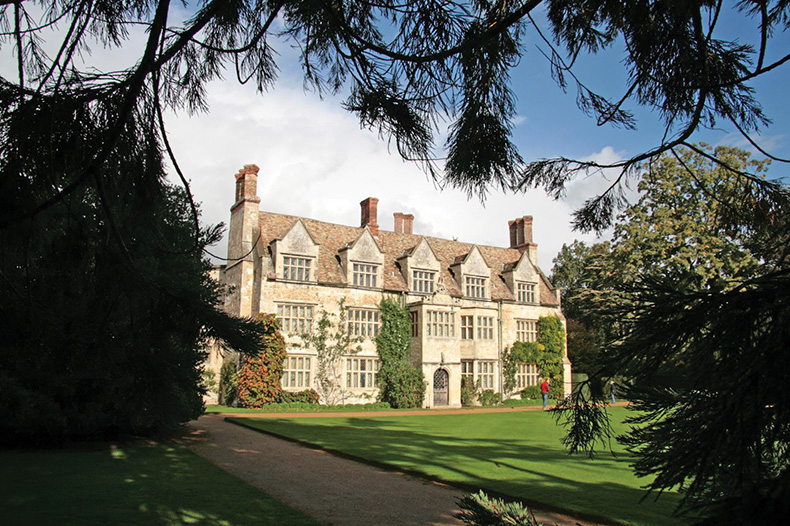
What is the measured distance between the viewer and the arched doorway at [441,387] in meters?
25.8

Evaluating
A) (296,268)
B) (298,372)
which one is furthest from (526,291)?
(298,372)

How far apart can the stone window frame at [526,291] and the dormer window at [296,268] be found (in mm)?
11637

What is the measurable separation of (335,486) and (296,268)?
16594 millimetres

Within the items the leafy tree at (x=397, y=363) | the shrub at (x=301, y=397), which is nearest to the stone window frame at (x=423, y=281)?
the leafy tree at (x=397, y=363)

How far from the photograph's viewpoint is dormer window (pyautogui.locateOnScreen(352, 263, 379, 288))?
2539cm

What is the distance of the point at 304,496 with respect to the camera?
730 centimetres

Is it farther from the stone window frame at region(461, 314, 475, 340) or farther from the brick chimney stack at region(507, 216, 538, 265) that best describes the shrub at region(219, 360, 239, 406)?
the brick chimney stack at region(507, 216, 538, 265)

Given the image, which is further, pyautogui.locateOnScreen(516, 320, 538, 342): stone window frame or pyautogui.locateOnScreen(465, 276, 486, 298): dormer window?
pyautogui.locateOnScreen(516, 320, 538, 342): stone window frame

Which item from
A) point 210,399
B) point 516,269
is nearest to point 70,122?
point 210,399

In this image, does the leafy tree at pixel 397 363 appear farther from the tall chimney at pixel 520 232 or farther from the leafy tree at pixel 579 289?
the tall chimney at pixel 520 232

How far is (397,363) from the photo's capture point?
992 inches

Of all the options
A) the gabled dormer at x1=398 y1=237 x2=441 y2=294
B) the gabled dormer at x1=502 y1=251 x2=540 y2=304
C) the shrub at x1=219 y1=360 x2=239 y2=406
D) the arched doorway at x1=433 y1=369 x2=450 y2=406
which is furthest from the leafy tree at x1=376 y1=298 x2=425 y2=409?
Result: the gabled dormer at x1=502 y1=251 x2=540 y2=304

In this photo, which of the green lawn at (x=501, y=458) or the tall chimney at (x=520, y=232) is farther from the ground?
the tall chimney at (x=520, y=232)

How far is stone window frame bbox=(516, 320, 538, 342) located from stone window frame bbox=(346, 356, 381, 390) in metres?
8.17
